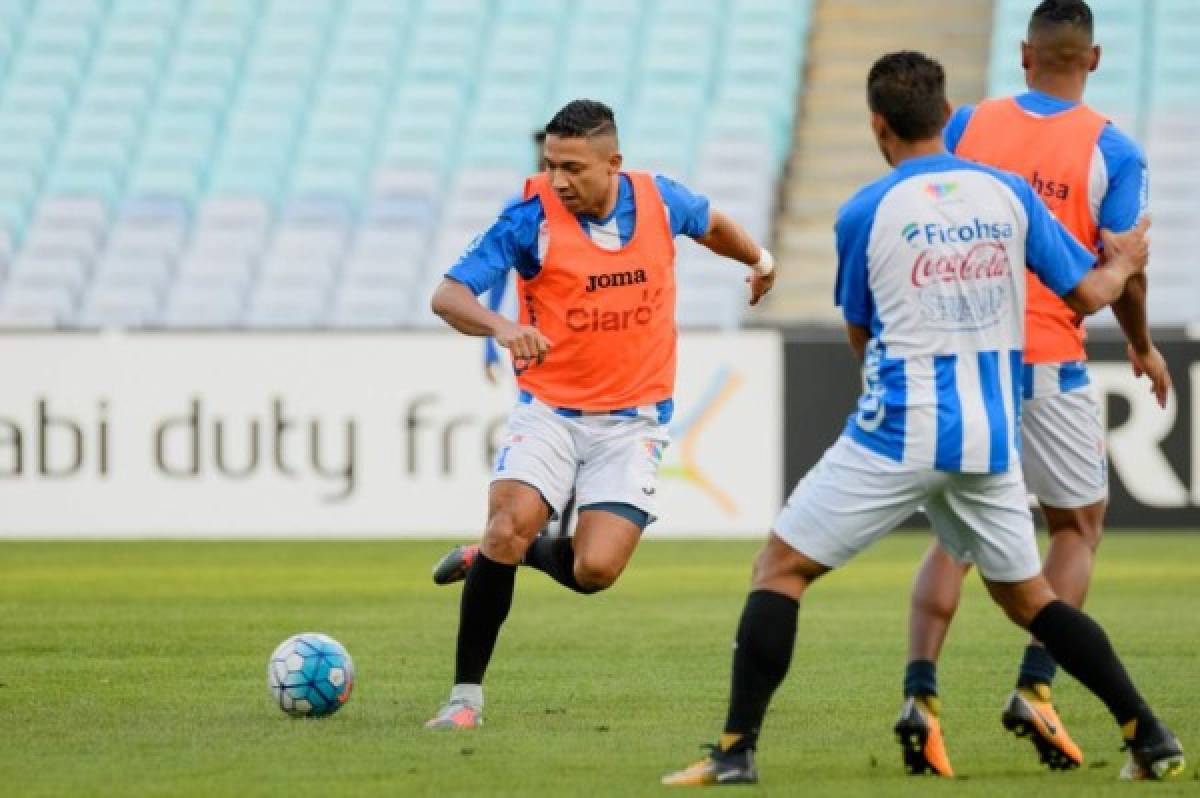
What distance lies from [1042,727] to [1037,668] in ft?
0.97

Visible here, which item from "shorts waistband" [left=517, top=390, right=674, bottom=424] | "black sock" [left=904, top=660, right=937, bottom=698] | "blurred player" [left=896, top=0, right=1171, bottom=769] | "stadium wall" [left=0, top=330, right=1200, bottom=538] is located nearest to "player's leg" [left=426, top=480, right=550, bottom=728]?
"shorts waistband" [left=517, top=390, right=674, bottom=424]

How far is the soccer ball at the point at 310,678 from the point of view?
7426 mm

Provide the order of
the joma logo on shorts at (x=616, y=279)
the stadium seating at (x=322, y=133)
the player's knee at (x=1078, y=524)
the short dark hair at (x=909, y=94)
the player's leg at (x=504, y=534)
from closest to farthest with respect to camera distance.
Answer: the short dark hair at (x=909, y=94) → the player's knee at (x=1078, y=524) → the player's leg at (x=504, y=534) → the joma logo on shorts at (x=616, y=279) → the stadium seating at (x=322, y=133)

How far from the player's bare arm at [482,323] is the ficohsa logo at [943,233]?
3.89ft

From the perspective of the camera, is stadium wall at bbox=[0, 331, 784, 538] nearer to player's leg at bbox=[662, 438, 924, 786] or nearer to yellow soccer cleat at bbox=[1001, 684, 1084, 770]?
yellow soccer cleat at bbox=[1001, 684, 1084, 770]

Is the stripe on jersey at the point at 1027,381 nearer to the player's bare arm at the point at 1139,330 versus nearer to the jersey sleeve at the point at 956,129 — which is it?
the player's bare arm at the point at 1139,330

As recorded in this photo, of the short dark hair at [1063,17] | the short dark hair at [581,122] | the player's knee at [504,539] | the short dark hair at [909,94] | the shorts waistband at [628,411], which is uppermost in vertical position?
the short dark hair at [1063,17]

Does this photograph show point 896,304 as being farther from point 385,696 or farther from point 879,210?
point 385,696

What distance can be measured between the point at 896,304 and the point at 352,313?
14670 millimetres

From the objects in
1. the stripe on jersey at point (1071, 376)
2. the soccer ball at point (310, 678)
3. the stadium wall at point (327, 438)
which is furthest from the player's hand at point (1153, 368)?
the stadium wall at point (327, 438)

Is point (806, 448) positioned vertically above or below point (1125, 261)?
below

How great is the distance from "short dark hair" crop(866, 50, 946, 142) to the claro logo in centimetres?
183

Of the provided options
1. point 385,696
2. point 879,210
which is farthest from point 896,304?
point 385,696

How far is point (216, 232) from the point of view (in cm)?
2175
